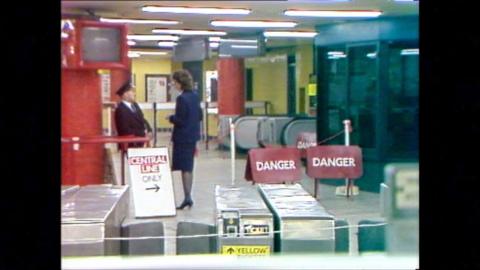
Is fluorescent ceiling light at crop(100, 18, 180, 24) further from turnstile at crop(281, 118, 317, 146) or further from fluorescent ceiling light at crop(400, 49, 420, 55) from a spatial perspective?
turnstile at crop(281, 118, 317, 146)

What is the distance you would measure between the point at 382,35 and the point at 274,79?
640cm

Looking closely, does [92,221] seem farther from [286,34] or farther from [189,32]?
[286,34]

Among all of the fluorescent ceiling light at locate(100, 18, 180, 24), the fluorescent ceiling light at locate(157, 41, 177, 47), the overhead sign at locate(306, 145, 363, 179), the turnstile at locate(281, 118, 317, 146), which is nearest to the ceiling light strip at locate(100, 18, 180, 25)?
the fluorescent ceiling light at locate(100, 18, 180, 24)

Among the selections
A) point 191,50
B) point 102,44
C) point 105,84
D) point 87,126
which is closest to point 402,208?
point 102,44

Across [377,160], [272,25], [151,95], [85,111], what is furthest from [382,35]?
[151,95]

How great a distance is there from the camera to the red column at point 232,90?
14.5 metres

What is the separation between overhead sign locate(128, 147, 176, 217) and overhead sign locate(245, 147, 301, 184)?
926 mm

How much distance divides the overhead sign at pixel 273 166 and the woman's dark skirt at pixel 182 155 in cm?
56

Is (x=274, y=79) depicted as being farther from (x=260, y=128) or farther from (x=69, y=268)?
(x=69, y=268)

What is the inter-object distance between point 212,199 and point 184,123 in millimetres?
1294

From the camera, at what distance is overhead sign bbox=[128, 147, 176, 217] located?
6.28 metres

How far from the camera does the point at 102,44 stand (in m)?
6.38

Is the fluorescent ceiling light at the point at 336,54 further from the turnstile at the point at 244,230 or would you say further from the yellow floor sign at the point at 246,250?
the yellow floor sign at the point at 246,250
